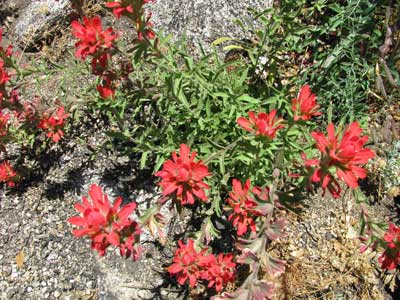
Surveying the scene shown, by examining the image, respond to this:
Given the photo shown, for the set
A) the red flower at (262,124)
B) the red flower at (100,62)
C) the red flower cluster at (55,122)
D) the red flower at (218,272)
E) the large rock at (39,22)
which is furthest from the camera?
the large rock at (39,22)

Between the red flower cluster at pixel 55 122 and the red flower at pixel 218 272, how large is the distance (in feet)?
3.64

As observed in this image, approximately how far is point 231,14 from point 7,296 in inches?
93.5

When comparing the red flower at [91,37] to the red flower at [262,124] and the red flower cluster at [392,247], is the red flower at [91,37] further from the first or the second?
the red flower cluster at [392,247]

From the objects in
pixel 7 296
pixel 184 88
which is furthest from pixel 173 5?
pixel 7 296

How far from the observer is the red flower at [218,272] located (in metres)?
1.93

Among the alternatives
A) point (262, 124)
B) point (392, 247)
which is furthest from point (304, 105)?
point (392, 247)

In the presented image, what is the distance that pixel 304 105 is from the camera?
1711 millimetres

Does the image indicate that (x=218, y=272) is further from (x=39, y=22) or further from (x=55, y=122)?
(x=39, y=22)

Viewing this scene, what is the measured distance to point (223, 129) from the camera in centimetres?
238

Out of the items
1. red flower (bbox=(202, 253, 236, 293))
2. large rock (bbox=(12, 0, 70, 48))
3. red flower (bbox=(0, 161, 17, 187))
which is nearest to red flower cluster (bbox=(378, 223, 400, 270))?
red flower (bbox=(202, 253, 236, 293))

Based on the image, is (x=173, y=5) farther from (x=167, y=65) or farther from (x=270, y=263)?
(x=270, y=263)

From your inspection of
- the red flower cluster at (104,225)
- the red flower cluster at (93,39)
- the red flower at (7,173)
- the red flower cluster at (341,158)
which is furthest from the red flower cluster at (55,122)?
the red flower cluster at (341,158)

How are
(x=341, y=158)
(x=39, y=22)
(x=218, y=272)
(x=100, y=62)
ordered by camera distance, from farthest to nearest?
(x=39, y=22) → (x=218, y=272) → (x=100, y=62) → (x=341, y=158)

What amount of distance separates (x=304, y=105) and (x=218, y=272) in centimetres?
85
